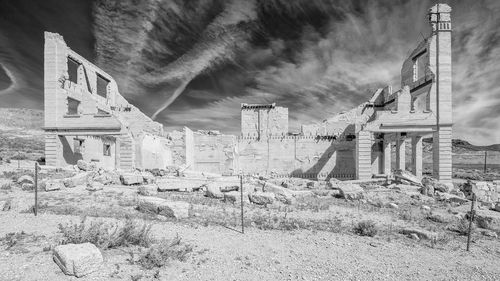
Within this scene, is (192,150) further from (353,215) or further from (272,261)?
(272,261)

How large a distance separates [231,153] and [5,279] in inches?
762

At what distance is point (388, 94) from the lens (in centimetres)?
2698

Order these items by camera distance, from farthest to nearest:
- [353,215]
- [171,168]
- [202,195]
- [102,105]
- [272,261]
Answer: [102,105], [171,168], [202,195], [353,215], [272,261]

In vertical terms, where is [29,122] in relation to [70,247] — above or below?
above

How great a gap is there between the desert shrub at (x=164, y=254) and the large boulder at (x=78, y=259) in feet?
2.54

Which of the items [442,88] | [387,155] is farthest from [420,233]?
[387,155]

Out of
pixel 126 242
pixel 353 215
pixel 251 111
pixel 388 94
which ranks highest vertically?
pixel 388 94

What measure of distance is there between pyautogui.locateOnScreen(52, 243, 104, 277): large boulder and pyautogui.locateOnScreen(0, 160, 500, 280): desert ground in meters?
0.10

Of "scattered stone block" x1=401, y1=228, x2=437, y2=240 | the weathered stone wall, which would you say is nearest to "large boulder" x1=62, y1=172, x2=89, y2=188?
"scattered stone block" x1=401, y1=228, x2=437, y2=240

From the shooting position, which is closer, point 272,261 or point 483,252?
point 272,261

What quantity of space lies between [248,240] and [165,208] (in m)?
3.21

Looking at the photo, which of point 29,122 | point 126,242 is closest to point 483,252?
point 126,242

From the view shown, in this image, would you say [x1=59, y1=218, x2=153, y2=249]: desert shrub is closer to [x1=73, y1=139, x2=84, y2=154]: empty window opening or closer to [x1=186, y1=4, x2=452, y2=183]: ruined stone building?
[x1=186, y1=4, x2=452, y2=183]: ruined stone building

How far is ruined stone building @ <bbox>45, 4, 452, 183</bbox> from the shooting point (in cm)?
1911
